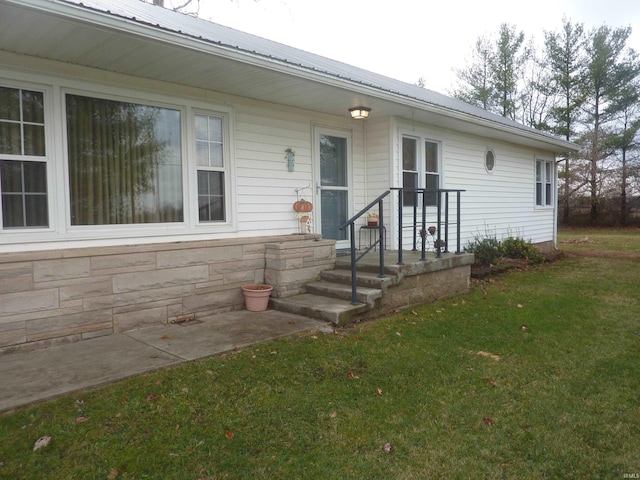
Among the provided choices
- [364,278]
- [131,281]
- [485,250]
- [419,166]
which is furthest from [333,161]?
[485,250]

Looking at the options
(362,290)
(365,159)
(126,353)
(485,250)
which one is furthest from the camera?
(485,250)

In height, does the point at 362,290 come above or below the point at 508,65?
below

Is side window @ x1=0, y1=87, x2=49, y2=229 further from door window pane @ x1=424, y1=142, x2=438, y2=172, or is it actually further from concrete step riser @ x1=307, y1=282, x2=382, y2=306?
door window pane @ x1=424, y1=142, x2=438, y2=172

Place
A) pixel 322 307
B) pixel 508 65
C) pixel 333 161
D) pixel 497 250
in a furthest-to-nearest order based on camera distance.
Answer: pixel 508 65 < pixel 497 250 < pixel 333 161 < pixel 322 307

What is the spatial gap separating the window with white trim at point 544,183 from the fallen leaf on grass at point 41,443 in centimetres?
1220

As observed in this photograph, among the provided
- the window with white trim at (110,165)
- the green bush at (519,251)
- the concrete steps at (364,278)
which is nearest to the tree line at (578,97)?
the green bush at (519,251)

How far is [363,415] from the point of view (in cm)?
287

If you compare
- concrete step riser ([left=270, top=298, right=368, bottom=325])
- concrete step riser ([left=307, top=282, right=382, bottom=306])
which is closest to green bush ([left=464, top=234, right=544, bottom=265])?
concrete step riser ([left=307, top=282, right=382, bottom=306])

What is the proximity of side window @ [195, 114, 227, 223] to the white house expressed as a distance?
2cm

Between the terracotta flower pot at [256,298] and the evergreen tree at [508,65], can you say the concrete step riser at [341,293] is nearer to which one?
the terracotta flower pot at [256,298]

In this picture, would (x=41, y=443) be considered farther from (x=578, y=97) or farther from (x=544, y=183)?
(x=578, y=97)

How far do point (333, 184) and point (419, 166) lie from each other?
5.68 feet

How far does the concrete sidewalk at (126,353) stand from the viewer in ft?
10.4

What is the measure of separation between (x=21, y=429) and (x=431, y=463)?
89.4 inches
